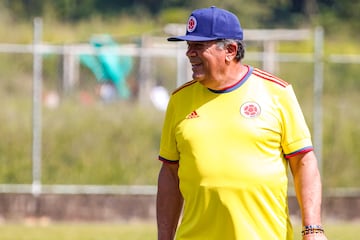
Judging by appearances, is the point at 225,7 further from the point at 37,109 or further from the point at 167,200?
the point at 167,200

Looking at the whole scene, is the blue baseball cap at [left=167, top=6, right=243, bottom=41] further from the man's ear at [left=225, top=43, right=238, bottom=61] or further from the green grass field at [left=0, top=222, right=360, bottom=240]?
the green grass field at [left=0, top=222, right=360, bottom=240]

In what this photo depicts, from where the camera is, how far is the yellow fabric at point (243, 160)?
6.52 meters

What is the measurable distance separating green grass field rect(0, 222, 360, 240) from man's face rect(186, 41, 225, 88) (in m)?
9.26

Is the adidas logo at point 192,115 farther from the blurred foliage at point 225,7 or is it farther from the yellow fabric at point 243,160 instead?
the blurred foliage at point 225,7

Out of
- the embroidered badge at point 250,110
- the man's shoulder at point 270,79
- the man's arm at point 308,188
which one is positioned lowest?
the man's arm at point 308,188

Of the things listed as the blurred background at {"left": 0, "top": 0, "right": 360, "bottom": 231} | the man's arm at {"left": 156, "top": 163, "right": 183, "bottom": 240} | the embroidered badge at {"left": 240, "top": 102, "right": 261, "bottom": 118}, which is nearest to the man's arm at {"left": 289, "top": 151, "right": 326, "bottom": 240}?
the embroidered badge at {"left": 240, "top": 102, "right": 261, "bottom": 118}

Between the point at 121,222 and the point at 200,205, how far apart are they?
40.8 feet

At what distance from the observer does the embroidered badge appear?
6.54 m

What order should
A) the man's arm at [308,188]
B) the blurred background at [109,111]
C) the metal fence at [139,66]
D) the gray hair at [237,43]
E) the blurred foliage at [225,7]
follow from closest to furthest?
the man's arm at [308,188], the gray hair at [237,43], the metal fence at [139,66], the blurred background at [109,111], the blurred foliage at [225,7]

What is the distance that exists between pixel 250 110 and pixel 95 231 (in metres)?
10.9

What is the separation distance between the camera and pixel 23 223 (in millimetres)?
18672

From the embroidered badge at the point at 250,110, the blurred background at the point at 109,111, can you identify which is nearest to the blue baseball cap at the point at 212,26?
the embroidered badge at the point at 250,110

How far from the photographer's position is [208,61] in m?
6.59

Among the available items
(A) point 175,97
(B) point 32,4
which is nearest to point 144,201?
(A) point 175,97
